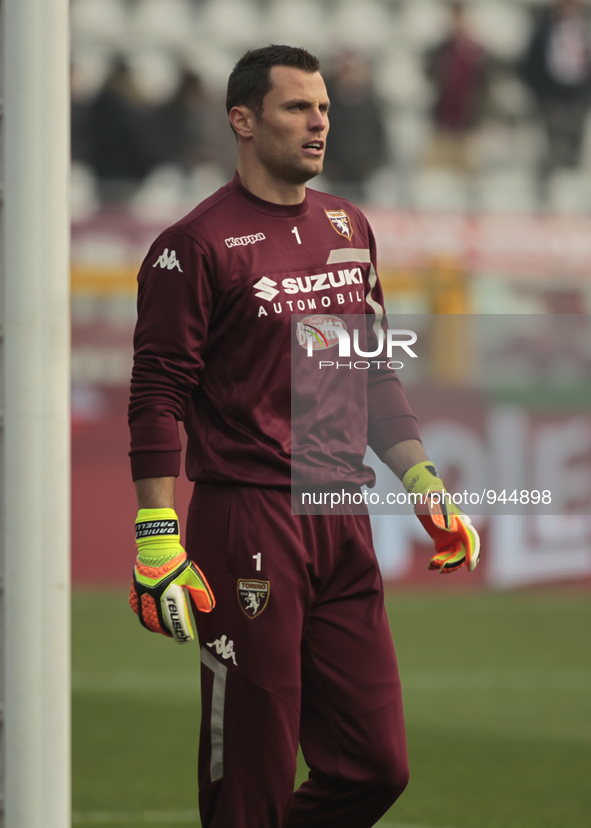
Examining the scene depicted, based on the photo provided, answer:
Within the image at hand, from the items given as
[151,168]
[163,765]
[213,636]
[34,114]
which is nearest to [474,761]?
[163,765]

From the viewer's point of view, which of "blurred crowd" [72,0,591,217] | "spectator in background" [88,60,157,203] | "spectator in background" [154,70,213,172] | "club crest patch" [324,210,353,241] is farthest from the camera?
"spectator in background" [154,70,213,172]

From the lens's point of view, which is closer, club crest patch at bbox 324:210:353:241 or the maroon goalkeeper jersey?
the maroon goalkeeper jersey

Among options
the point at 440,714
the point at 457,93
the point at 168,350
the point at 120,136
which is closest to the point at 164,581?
the point at 168,350

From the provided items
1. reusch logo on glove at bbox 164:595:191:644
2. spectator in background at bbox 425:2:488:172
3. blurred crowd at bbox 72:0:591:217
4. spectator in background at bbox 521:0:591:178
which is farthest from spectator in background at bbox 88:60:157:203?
reusch logo on glove at bbox 164:595:191:644

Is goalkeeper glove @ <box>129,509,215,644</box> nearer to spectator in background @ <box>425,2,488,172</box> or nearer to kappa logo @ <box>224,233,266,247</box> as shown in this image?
kappa logo @ <box>224,233,266,247</box>

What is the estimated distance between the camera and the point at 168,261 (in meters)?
2.39

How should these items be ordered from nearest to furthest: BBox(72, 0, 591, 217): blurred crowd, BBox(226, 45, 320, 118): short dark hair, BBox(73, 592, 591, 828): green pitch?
BBox(226, 45, 320, 118): short dark hair, BBox(73, 592, 591, 828): green pitch, BBox(72, 0, 591, 217): blurred crowd

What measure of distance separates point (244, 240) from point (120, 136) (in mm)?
9328

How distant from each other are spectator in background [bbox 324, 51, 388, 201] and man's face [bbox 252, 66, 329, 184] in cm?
910

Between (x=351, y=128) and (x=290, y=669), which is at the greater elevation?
(x=351, y=128)

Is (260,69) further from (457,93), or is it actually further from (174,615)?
(457,93)

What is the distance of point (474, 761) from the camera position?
4.49m

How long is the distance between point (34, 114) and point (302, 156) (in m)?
0.55

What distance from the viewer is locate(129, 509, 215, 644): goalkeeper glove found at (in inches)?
87.8
